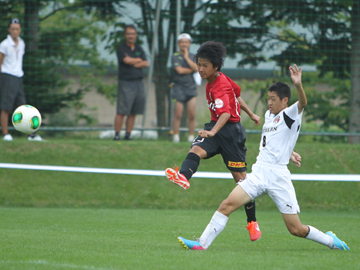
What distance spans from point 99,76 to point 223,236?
782 cm

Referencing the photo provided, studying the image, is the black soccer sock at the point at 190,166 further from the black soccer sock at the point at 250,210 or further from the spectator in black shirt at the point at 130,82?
the spectator in black shirt at the point at 130,82

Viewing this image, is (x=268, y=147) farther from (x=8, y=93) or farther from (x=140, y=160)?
(x=8, y=93)

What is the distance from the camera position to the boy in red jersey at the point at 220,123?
18.7 feet

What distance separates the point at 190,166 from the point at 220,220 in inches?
30.9

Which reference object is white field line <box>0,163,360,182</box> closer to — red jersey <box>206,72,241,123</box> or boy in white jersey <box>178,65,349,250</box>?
red jersey <box>206,72,241,123</box>

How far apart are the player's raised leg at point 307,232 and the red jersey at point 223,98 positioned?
139 centimetres

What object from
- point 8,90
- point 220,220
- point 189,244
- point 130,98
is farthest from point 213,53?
point 8,90

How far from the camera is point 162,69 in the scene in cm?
1273

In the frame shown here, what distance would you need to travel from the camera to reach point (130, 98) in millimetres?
11398

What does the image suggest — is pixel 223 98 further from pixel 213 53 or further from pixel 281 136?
pixel 281 136

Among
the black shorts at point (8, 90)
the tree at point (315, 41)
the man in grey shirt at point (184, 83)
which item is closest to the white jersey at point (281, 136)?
the man in grey shirt at point (184, 83)

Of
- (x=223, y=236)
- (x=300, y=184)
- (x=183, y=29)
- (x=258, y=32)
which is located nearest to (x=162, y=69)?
(x=183, y=29)

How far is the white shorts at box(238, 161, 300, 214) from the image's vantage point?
203 inches

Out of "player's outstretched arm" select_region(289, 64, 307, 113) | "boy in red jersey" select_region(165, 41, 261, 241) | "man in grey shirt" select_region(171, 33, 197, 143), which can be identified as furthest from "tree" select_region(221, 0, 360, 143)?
"player's outstretched arm" select_region(289, 64, 307, 113)
